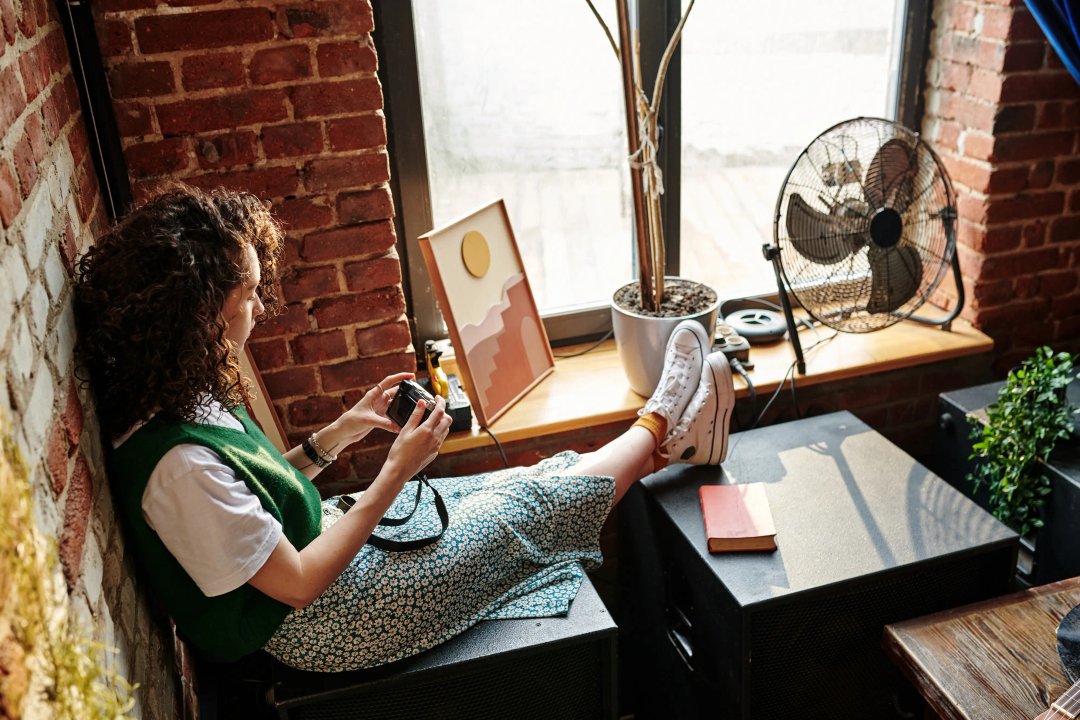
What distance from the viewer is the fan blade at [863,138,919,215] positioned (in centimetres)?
196

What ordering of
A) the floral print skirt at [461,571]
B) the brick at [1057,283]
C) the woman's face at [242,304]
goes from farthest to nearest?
1. the brick at [1057,283]
2. the floral print skirt at [461,571]
3. the woman's face at [242,304]

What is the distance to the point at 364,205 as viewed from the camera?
1.76 meters

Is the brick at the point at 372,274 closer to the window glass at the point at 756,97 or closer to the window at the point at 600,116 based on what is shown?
the window at the point at 600,116

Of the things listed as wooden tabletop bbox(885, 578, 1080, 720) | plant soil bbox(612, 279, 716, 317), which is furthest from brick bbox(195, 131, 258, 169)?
wooden tabletop bbox(885, 578, 1080, 720)

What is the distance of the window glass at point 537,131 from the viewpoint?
1.98 meters

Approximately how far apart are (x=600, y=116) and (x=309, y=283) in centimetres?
81

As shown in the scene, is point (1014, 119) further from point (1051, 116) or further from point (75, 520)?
point (75, 520)

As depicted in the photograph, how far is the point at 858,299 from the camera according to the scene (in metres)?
2.05

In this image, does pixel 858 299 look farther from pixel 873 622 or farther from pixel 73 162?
pixel 73 162

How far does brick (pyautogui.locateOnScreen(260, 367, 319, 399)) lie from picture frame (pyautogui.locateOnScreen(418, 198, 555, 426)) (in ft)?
1.00

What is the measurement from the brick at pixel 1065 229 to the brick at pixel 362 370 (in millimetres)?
1643

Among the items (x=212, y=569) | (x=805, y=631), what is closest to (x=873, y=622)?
(x=805, y=631)

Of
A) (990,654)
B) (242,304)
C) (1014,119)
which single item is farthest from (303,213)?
(1014,119)

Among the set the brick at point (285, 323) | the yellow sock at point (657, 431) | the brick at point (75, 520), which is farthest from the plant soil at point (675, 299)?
the brick at point (75, 520)
